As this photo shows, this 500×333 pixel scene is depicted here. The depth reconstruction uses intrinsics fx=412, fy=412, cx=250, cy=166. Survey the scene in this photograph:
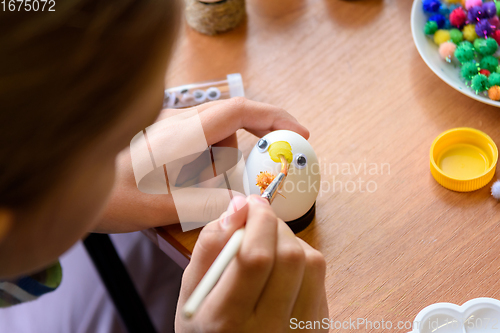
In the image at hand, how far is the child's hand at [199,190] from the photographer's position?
53 centimetres

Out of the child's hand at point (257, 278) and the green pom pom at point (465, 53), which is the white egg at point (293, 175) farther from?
the green pom pom at point (465, 53)

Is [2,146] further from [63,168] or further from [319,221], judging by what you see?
[319,221]

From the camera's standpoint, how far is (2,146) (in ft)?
0.80

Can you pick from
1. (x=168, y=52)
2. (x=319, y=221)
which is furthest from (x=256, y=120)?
(x=168, y=52)

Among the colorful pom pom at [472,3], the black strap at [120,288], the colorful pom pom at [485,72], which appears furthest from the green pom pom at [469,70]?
the black strap at [120,288]

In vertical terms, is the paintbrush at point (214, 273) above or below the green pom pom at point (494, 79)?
above

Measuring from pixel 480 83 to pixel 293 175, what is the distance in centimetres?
32

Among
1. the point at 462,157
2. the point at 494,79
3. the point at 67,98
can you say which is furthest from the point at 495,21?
the point at 67,98

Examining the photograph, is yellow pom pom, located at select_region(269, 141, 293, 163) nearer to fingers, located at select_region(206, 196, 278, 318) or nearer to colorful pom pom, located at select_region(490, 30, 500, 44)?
fingers, located at select_region(206, 196, 278, 318)

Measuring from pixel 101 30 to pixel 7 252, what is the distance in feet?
0.65

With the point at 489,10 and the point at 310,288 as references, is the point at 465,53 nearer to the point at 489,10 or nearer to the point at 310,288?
the point at 489,10

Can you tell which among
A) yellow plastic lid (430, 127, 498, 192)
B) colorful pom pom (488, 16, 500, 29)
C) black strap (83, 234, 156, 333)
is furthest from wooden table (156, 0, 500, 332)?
black strap (83, 234, 156, 333)

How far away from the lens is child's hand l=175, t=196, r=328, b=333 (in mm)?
343

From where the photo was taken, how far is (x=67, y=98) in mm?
250
